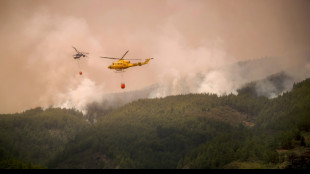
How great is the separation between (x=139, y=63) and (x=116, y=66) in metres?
10.2

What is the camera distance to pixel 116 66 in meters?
172

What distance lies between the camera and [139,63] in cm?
17575
